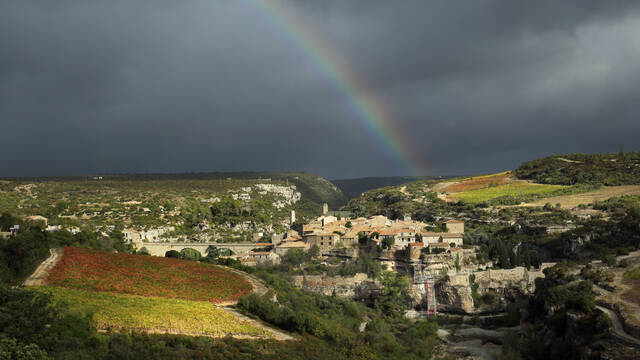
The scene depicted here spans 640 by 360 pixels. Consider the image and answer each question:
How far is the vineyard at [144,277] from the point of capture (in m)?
36.8

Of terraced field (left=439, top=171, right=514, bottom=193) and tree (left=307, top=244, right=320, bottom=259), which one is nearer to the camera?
tree (left=307, top=244, right=320, bottom=259)

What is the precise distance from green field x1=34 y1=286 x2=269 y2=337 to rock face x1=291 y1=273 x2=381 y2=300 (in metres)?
24.1

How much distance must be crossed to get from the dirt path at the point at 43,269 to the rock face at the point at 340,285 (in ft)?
81.2

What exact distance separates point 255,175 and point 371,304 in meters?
139

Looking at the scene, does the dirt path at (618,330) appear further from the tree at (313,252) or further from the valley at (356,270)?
the tree at (313,252)

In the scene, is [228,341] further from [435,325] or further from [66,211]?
[66,211]

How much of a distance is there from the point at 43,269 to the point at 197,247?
41125mm

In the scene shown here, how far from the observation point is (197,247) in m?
79.4

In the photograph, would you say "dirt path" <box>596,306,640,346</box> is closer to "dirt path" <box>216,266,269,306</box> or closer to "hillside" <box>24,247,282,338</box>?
"hillside" <box>24,247,282,338</box>

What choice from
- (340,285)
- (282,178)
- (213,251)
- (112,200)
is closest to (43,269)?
(340,285)

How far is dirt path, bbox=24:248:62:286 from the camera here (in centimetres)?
3524

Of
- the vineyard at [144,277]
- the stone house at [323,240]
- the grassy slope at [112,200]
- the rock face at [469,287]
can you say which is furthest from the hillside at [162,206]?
the rock face at [469,287]

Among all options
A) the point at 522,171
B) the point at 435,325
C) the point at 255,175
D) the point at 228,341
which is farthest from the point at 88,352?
the point at 255,175

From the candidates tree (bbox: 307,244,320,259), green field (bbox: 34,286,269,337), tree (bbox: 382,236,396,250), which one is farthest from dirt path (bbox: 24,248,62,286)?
tree (bbox: 382,236,396,250)
